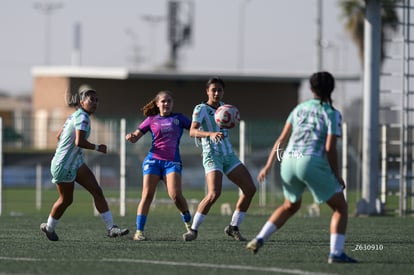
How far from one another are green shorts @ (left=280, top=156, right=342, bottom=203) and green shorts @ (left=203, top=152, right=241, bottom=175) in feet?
9.71

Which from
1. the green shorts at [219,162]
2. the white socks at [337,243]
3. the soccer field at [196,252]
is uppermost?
the green shorts at [219,162]

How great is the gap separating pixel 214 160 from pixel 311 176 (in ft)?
10.6

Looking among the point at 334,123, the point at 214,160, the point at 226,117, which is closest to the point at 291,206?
the point at 334,123

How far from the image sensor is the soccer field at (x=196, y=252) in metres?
A: 10.3

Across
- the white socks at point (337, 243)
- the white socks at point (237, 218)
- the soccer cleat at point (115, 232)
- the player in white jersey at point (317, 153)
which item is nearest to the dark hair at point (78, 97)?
the soccer cleat at point (115, 232)

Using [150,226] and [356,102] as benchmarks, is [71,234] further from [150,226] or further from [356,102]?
[356,102]

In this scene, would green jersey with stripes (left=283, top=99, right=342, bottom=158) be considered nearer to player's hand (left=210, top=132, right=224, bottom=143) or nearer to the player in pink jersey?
player's hand (left=210, top=132, right=224, bottom=143)

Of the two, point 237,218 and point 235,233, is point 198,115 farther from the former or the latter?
point 235,233

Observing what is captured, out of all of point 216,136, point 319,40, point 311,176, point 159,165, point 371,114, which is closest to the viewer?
point 311,176

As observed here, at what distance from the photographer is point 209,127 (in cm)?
1329

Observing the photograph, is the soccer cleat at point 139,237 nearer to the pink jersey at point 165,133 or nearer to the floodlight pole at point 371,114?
the pink jersey at point 165,133

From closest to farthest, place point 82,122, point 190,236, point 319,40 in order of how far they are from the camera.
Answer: point 82,122
point 190,236
point 319,40

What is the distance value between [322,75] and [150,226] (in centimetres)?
684

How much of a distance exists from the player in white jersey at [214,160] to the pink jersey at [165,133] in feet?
1.10
